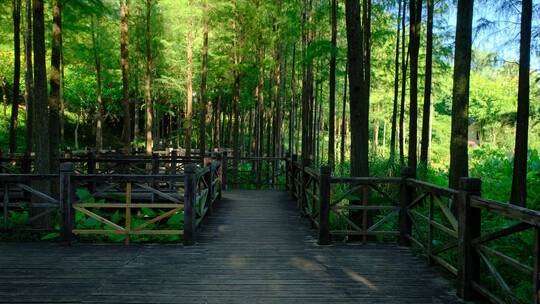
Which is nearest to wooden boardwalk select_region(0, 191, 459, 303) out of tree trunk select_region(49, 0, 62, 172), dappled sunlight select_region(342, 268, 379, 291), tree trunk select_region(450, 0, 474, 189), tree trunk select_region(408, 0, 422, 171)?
dappled sunlight select_region(342, 268, 379, 291)

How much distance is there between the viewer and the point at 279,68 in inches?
966

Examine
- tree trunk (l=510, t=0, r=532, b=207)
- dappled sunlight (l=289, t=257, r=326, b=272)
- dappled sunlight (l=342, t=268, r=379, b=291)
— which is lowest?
dappled sunlight (l=289, t=257, r=326, b=272)

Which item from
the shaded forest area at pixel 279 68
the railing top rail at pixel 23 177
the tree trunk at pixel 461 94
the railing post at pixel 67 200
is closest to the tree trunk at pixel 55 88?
the shaded forest area at pixel 279 68

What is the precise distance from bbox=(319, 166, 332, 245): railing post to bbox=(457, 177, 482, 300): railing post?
279 centimetres

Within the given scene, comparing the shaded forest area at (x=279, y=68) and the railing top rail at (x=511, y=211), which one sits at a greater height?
the shaded forest area at (x=279, y=68)

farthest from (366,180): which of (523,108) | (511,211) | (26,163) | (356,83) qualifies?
(26,163)

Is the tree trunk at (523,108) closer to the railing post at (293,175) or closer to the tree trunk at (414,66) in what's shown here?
the tree trunk at (414,66)

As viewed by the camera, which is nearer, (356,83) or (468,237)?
(468,237)

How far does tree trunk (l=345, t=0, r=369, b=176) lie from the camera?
8.28 metres

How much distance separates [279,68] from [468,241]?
2029 centimetres

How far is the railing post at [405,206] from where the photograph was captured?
7617 mm

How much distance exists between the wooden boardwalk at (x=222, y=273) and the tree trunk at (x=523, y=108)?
14.4 ft

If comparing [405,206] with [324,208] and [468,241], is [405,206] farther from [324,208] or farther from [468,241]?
[468,241]

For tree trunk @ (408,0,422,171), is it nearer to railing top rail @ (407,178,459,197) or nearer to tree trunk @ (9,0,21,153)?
railing top rail @ (407,178,459,197)
